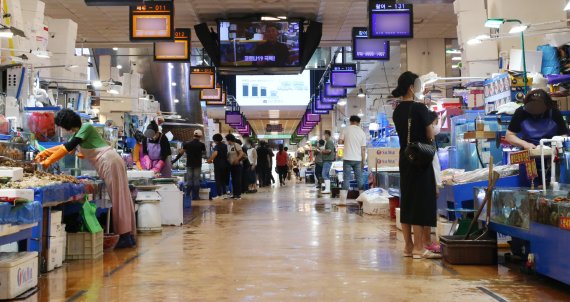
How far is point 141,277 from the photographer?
5.35 m

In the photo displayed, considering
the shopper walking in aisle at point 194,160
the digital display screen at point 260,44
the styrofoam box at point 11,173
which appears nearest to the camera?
the styrofoam box at point 11,173

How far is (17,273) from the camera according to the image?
4574 mm

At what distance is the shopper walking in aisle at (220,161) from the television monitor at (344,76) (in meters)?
5.29

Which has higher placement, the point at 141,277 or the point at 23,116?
the point at 23,116

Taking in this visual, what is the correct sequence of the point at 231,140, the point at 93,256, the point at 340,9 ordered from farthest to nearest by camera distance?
1. the point at 231,140
2. the point at 340,9
3. the point at 93,256

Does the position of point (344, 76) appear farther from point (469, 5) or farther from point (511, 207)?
point (511, 207)

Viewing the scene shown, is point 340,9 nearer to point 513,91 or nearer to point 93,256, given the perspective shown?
point 513,91

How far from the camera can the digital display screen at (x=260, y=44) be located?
48.5ft

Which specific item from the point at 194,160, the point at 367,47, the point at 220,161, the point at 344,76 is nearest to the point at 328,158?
the point at 220,161

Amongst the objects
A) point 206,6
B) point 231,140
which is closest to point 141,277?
point 206,6

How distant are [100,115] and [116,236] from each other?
12.7 meters

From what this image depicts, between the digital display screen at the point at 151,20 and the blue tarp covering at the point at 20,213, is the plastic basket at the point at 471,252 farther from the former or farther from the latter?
the digital display screen at the point at 151,20

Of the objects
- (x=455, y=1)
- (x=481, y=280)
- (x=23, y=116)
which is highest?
(x=455, y=1)

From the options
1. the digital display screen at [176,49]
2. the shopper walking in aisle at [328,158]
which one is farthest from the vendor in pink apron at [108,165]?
the shopper walking in aisle at [328,158]
